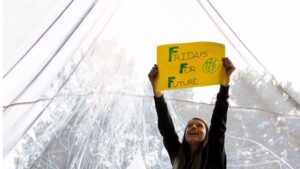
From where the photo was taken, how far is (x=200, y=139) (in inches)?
59.1

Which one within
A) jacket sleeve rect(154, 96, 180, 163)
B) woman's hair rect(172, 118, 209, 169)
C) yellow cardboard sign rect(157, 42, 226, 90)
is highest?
yellow cardboard sign rect(157, 42, 226, 90)

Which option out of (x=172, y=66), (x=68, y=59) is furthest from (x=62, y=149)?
(x=172, y=66)

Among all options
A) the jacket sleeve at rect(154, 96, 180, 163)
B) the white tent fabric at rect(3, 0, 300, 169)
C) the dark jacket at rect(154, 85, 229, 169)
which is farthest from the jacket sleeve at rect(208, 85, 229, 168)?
the white tent fabric at rect(3, 0, 300, 169)

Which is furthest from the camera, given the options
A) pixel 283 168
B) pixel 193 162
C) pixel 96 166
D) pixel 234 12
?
pixel 96 166

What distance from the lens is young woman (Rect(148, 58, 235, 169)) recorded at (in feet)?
4.60

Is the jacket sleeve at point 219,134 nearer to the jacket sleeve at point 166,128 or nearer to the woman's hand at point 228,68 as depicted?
the woman's hand at point 228,68

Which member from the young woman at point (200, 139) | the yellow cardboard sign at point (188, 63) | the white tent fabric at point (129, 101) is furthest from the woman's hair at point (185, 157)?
the white tent fabric at point (129, 101)

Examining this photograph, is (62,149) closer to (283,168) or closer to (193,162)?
(193,162)

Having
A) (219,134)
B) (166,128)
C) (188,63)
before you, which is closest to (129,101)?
(166,128)

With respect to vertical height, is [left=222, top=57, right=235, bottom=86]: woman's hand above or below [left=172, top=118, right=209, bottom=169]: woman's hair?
above

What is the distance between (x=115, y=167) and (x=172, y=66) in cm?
69

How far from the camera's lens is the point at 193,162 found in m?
1.43

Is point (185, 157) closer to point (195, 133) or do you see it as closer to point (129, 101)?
point (195, 133)

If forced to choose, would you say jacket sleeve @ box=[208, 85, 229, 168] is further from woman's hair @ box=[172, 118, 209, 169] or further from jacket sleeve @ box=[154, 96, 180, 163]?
jacket sleeve @ box=[154, 96, 180, 163]
